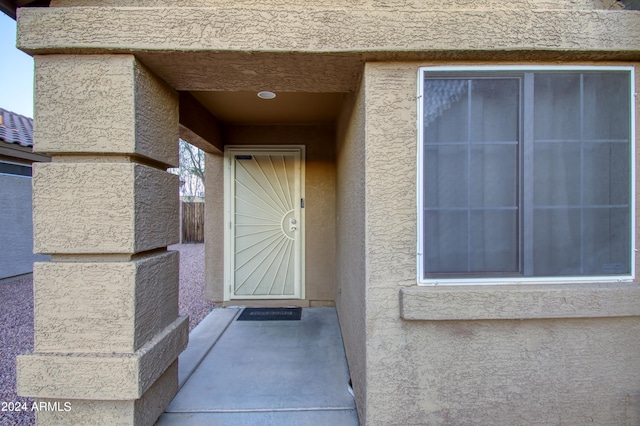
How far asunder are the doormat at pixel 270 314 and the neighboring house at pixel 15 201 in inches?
262

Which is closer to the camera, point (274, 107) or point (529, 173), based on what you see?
point (529, 173)

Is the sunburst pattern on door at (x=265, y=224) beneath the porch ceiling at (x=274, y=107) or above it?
beneath

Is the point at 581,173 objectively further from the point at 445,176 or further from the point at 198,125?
the point at 198,125

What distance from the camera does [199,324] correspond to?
4285mm

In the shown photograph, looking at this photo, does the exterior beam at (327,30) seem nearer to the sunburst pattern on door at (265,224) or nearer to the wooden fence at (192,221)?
the sunburst pattern on door at (265,224)

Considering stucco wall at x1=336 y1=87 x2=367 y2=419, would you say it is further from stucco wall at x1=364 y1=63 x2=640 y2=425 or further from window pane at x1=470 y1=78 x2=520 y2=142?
window pane at x1=470 y1=78 x2=520 y2=142

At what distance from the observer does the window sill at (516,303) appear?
1.99 metres

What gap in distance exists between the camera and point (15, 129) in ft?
26.1

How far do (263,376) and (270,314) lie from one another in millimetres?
1762

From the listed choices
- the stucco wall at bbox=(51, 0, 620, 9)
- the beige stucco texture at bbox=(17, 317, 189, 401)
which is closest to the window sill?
the beige stucco texture at bbox=(17, 317, 189, 401)

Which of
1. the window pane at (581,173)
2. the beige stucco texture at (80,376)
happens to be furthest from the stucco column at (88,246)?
the window pane at (581,173)

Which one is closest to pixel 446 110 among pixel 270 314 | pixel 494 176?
pixel 494 176

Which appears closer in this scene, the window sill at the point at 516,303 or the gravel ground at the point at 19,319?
the window sill at the point at 516,303

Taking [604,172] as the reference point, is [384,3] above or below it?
above
